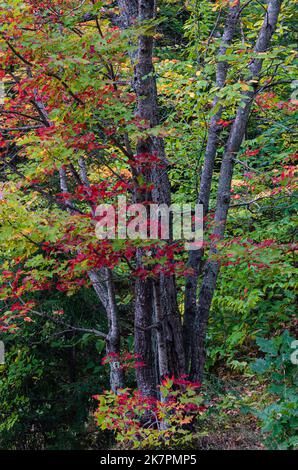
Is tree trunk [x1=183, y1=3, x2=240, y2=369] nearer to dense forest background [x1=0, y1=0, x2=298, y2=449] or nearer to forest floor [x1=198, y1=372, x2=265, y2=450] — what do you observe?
dense forest background [x1=0, y1=0, x2=298, y2=449]

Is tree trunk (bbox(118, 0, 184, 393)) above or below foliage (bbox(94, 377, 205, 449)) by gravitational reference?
above

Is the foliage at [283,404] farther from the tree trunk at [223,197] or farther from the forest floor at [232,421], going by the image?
the tree trunk at [223,197]

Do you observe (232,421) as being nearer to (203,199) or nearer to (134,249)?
(203,199)

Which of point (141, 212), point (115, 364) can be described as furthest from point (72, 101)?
point (115, 364)

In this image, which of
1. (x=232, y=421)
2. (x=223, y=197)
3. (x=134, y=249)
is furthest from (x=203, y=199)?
(x=232, y=421)

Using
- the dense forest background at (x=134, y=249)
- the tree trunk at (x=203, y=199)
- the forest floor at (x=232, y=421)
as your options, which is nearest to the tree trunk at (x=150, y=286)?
the dense forest background at (x=134, y=249)

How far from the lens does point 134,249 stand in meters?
4.68

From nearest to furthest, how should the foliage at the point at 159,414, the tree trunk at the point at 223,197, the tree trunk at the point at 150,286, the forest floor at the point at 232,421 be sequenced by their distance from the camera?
the foliage at the point at 159,414
the tree trunk at the point at 150,286
the forest floor at the point at 232,421
the tree trunk at the point at 223,197

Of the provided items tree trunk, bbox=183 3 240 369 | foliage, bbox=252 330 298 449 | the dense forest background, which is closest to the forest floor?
the dense forest background

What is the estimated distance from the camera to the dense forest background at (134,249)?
4.39 metres

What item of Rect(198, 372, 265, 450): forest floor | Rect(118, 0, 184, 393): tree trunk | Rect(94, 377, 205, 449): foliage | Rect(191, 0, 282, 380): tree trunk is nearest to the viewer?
Rect(94, 377, 205, 449): foliage

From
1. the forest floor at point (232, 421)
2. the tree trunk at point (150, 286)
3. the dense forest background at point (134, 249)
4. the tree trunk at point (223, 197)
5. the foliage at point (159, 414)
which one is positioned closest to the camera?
the dense forest background at point (134, 249)

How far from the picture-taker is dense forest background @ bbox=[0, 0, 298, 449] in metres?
4.39
